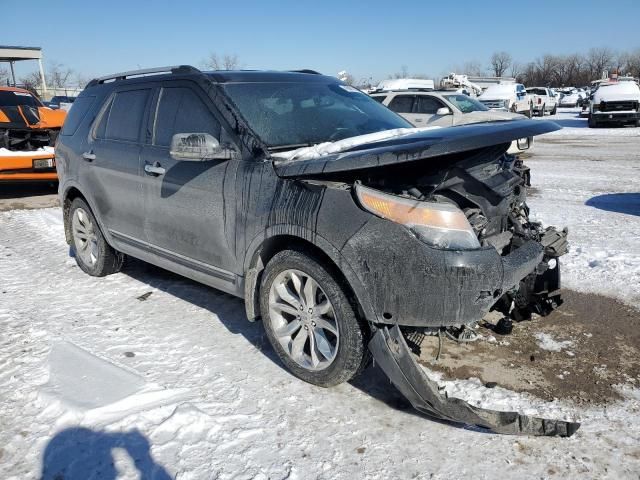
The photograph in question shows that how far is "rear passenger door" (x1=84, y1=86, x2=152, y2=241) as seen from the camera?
4246 mm

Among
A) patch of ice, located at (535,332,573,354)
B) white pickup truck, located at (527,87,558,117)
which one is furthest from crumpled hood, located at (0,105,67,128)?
white pickup truck, located at (527,87,558,117)

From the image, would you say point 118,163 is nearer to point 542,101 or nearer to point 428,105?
point 428,105

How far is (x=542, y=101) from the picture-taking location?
33000mm

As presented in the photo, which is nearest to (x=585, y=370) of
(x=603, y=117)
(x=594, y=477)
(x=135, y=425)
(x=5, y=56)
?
(x=594, y=477)

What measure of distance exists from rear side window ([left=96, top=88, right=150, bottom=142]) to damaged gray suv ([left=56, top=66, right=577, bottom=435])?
0.06 ft

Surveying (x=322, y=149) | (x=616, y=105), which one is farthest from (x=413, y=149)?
(x=616, y=105)

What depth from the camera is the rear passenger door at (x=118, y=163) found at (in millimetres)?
4246

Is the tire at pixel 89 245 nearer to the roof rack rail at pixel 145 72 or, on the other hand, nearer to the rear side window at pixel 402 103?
the roof rack rail at pixel 145 72

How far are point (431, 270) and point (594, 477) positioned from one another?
3.93ft

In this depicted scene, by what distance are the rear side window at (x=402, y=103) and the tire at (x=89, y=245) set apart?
9.40m

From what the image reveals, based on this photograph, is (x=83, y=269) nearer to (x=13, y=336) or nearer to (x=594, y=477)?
(x=13, y=336)

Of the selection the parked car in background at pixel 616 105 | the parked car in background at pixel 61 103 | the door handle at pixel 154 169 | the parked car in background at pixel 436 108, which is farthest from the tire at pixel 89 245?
the parked car in background at pixel 616 105

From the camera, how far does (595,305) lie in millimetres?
4273

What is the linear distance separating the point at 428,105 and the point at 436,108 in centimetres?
24
